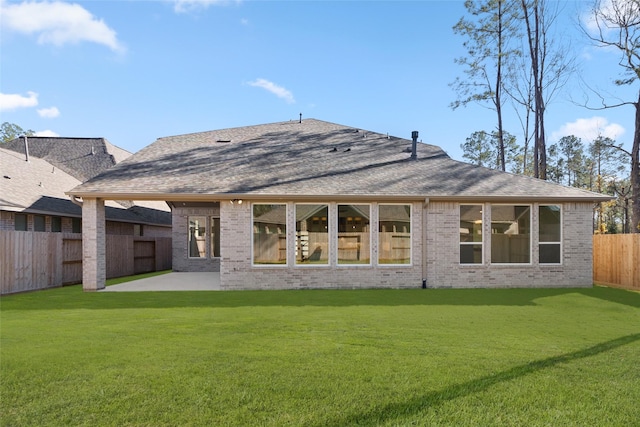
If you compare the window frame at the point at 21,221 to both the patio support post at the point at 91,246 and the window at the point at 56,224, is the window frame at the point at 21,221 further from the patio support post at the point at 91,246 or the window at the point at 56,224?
the patio support post at the point at 91,246

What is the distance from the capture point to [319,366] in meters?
4.48

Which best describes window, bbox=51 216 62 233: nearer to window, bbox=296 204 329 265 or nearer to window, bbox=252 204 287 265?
window, bbox=252 204 287 265

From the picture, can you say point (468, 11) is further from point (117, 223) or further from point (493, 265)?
point (117, 223)

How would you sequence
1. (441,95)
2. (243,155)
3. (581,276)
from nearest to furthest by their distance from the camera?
(581,276) < (243,155) < (441,95)

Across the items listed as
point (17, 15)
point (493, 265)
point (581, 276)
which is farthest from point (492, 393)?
point (17, 15)

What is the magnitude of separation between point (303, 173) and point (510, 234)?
6573mm

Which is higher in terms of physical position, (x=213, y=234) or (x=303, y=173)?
(x=303, y=173)

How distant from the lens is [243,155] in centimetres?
1409

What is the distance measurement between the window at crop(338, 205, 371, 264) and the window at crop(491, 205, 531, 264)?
12.5 feet

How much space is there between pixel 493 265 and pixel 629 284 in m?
4.69

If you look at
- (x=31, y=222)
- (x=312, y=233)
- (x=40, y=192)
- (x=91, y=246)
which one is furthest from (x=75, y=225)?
(x=312, y=233)

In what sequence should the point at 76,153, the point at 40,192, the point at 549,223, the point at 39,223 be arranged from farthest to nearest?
the point at 76,153, the point at 40,192, the point at 39,223, the point at 549,223

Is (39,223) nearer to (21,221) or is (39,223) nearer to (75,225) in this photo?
(21,221)

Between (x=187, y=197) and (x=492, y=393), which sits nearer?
(x=492, y=393)
